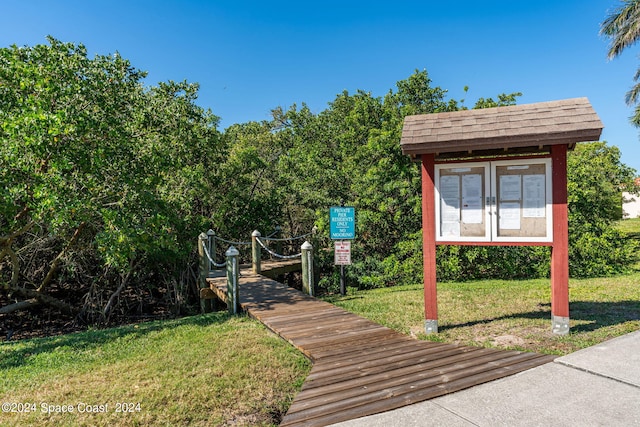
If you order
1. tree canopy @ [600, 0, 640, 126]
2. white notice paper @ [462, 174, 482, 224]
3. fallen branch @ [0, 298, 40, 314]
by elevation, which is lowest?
fallen branch @ [0, 298, 40, 314]

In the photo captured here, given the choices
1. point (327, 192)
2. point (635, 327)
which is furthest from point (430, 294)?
point (327, 192)

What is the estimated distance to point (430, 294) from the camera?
5.68 metres

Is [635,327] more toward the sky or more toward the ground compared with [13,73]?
more toward the ground

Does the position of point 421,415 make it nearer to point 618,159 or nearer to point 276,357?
A: point 276,357

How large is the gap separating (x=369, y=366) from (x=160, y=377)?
92.7 inches

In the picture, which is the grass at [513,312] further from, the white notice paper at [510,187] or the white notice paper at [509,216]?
the white notice paper at [510,187]

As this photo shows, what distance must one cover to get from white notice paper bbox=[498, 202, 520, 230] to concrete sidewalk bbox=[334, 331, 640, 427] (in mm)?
1789

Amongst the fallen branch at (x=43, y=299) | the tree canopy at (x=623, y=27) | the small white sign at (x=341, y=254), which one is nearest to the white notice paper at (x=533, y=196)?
the small white sign at (x=341, y=254)

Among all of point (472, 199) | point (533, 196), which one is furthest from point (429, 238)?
point (533, 196)

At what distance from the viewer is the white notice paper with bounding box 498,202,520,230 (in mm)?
5359

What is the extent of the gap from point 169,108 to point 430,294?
27.7 feet

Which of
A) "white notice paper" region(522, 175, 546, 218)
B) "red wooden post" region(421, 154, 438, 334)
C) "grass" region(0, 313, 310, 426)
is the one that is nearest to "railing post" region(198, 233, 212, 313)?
"grass" region(0, 313, 310, 426)

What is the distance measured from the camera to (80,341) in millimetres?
6297

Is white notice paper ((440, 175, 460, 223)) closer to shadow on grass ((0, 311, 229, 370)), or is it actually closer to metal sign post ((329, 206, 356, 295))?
metal sign post ((329, 206, 356, 295))
